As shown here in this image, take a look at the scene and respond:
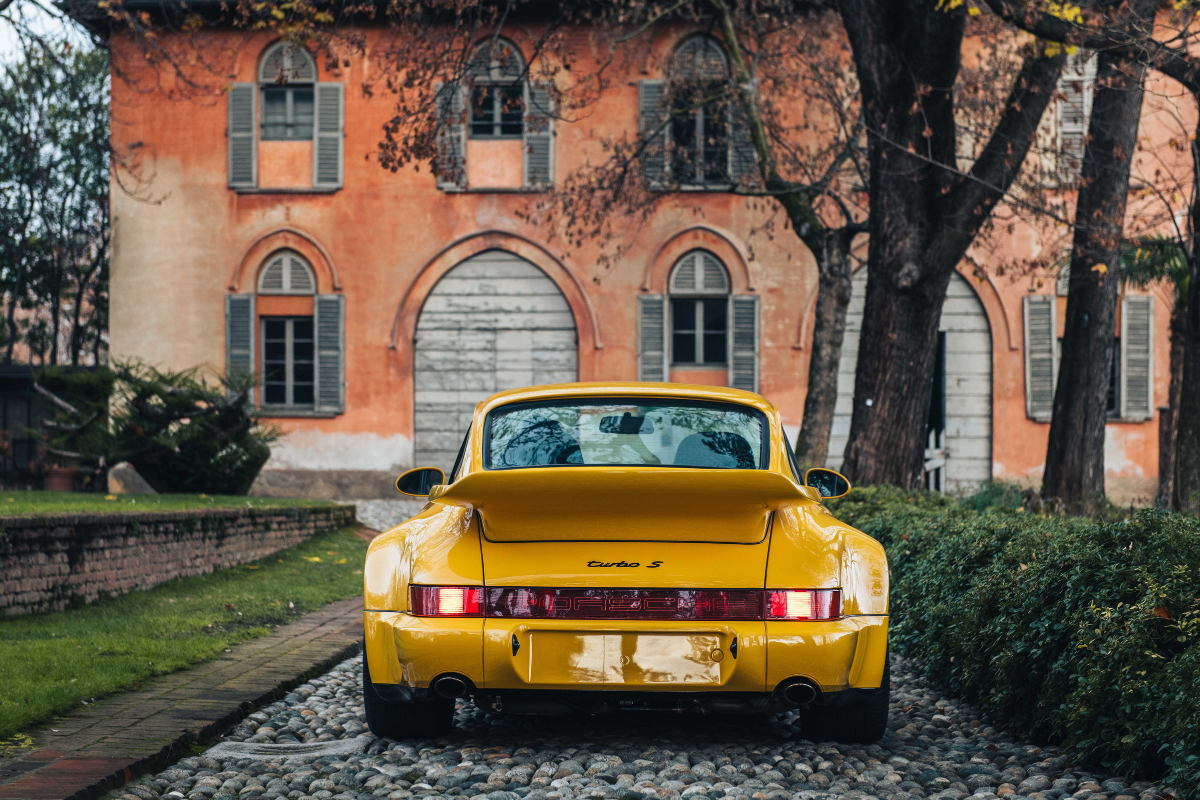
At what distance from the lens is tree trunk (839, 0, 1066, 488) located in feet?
35.8

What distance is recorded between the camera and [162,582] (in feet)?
31.9

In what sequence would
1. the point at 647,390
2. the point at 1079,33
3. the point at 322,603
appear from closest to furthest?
the point at 647,390, the point at 1079,33, the point at 322,603

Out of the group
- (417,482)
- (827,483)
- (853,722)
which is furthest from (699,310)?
(853,722)

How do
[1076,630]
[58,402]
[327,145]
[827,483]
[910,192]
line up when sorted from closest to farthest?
[1076,630], [827,483], [910,192], [58,402], [327,145]

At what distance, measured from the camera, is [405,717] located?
16.1 feet

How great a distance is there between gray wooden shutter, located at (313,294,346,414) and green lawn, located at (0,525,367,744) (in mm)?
10696

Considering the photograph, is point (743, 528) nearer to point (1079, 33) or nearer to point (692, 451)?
point (692, 451)

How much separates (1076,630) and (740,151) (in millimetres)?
18407

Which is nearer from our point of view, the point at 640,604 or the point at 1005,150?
the point at 640,604

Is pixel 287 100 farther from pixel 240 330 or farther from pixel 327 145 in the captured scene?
pixel 240 330

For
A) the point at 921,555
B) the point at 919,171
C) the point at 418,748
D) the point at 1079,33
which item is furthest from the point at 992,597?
the point at 919,171

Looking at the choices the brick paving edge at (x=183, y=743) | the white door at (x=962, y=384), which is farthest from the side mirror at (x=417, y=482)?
the white door at (x=962, y=384)

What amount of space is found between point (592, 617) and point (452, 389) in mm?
18496

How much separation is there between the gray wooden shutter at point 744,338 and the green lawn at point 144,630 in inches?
465
